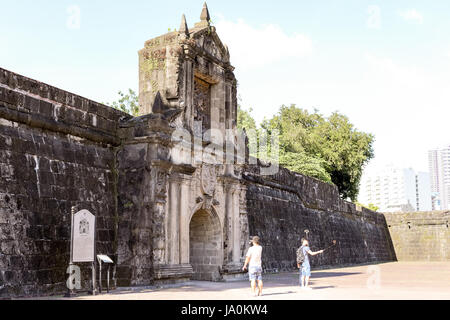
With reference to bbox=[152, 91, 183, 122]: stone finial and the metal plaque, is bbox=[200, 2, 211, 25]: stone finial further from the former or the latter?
the metal plaque

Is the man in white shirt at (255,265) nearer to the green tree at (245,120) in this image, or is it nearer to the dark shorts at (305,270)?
the dark shorts at (305,270)

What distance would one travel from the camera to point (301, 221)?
23875 mm

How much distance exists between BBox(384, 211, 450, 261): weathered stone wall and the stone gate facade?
24.7 metres

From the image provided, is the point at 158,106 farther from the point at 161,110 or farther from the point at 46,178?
the point at 46,178

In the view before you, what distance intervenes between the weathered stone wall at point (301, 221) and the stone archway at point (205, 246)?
Answer: 422 cm

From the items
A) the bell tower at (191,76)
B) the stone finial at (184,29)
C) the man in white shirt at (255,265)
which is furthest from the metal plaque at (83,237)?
the stone finial at (184,29)

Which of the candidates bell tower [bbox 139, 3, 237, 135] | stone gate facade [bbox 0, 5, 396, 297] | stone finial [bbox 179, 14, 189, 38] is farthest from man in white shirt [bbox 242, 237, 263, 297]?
stone finial [bbox 179, 14, 189, 38]

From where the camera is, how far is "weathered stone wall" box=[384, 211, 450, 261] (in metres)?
36.7

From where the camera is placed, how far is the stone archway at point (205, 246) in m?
Result: 15.2

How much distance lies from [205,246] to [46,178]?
5839mm

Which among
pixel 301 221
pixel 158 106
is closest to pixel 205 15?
pixel 158 106

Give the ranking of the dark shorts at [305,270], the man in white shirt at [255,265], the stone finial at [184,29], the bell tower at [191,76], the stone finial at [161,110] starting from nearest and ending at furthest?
the man in white shirt at [255,265]
the dark shorts at [305,270]
the stone finial at [161,110]
the bell tower at [191,76]
the stone finial at [184,29]

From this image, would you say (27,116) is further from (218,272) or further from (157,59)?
(218,272)

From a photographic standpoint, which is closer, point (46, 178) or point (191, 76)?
point (46, 178)
